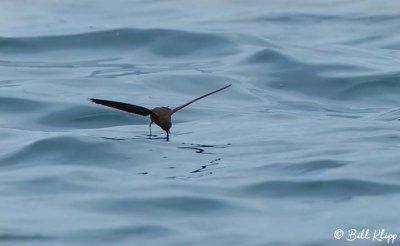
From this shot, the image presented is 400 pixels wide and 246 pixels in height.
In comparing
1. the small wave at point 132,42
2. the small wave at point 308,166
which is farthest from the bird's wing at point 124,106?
the small wave at point 132,42

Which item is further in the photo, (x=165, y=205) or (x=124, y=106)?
(x=124, y=106)

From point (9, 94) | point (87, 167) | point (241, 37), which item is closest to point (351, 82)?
point (241, 37)

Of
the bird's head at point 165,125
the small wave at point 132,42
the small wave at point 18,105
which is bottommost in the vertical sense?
the bird's head at point 165,125

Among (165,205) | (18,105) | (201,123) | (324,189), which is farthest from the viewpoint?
(18,105)

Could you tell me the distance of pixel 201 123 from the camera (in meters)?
8.70

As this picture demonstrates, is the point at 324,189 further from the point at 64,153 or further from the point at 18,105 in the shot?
the point at 18,105

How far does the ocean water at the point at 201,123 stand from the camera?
6.24 meters

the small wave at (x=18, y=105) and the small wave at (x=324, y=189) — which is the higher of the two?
the small wave at (x=18, y=105)

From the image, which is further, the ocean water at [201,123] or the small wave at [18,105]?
the small wave at [18,105]

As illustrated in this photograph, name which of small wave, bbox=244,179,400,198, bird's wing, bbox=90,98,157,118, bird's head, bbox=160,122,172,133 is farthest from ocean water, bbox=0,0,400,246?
bird's wing, bbox=90,98,157,118

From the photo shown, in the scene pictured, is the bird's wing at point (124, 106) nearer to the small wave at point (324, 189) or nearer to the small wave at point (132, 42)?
the small wave at point (324, 189)

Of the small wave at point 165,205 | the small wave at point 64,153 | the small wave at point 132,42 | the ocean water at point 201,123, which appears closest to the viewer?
the ocean water at point 201,123

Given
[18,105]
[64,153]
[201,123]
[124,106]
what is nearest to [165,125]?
[124,106]

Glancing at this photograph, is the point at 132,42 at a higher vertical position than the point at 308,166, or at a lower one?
higher
